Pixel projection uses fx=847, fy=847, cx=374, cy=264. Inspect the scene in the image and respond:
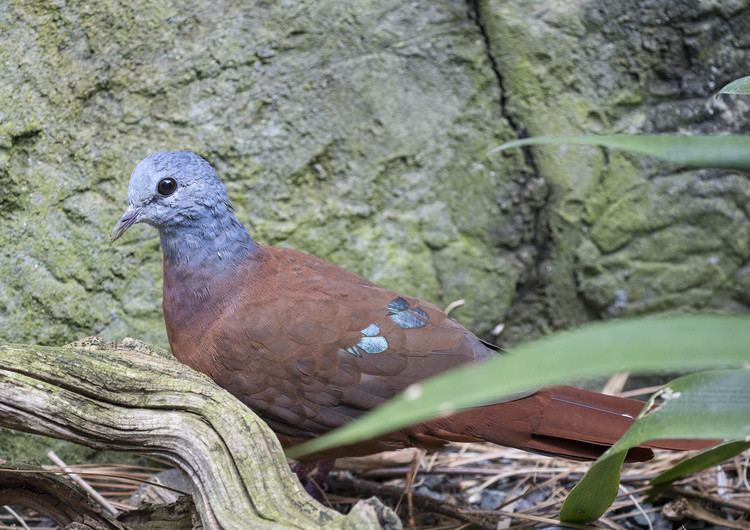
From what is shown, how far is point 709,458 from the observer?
7.20 feet

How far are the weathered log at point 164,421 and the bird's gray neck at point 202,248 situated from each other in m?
0.49

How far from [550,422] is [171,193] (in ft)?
4.19

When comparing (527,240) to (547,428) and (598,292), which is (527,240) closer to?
(598,292)

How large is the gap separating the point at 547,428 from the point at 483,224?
1.03 metres

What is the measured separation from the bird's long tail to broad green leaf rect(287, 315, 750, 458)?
104 centimetres

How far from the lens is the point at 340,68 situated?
2992 millimetres

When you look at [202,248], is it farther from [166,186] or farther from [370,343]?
[370,343]

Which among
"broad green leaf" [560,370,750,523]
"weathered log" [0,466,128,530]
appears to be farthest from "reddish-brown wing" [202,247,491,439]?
"broad green leaf" [560,370,750,523]

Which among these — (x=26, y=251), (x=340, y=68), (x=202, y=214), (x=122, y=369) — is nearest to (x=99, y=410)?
(x=122, y=369)

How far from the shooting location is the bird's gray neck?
2545 mm

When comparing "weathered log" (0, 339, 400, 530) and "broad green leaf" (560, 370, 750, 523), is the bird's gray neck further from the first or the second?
"broad green leaf" (560, 370, 750, 523)

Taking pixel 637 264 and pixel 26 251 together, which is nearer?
pixel 26 251

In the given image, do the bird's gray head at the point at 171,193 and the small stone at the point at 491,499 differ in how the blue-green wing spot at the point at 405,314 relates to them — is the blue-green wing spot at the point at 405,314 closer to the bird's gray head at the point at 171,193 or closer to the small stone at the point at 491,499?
the bird's gray head at the point at 171,193

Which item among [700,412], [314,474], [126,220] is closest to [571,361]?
[700,412]
